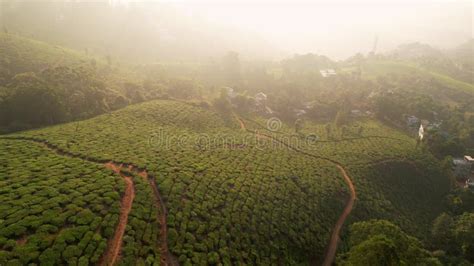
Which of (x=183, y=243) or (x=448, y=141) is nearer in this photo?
(x=183, y=243)

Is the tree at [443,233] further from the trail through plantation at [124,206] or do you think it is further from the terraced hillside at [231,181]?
the trail through plantation at [124,206]

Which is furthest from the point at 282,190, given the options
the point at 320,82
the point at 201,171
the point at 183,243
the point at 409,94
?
the point at 320,82

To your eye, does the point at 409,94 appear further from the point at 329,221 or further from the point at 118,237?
the point at 118,237

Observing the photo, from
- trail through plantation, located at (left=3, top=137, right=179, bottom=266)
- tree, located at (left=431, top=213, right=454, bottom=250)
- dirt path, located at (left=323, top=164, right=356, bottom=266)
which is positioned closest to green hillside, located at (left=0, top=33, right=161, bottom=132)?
trail through plantation, located at (left=3, top=137, right=179, bottom=266)

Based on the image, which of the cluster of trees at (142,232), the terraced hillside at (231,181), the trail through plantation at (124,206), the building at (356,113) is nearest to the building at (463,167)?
the terraced hillside at (231,181)

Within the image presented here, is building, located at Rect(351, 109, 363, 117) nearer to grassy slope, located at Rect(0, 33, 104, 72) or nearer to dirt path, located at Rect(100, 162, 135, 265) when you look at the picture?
dirt path, located at Rect(100, 162, 135, 265)
